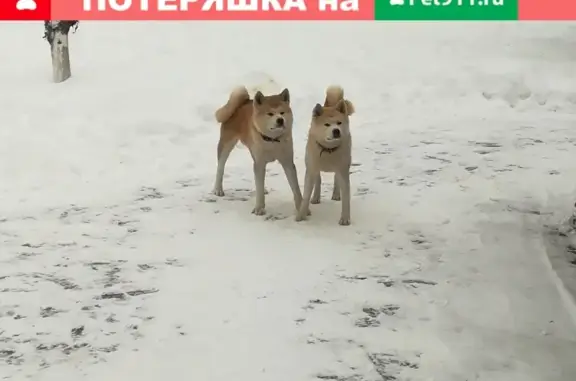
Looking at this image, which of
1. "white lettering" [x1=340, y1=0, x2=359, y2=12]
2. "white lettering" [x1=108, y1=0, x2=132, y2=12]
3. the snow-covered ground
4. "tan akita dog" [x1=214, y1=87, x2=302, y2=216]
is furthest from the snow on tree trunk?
"tan akita dog" [x1=214, y1=87, x2=302, y2=216]

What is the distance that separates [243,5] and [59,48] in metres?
2.28

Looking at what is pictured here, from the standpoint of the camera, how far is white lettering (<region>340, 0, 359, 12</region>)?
8633 millimetres

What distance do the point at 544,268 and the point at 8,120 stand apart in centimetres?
495

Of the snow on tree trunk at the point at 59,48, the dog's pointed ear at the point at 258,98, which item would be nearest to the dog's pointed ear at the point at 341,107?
the dog's pointed ear at the point at 258,98

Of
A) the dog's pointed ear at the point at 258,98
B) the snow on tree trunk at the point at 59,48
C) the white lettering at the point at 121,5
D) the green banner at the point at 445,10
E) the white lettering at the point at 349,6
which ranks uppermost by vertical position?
the white lettering at the point at 121,5

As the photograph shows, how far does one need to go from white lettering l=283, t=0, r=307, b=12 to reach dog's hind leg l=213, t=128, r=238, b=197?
14.1ft

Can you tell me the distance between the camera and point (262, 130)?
3982 millimetres

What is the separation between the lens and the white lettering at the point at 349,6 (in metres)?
8.63

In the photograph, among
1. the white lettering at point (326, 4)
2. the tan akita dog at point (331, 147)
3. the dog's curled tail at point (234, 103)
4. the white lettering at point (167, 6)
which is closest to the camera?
the tan akita dog at point (331, 147)

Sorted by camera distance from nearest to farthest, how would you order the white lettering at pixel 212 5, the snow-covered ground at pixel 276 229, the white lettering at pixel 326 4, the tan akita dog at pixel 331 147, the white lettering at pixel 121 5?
the snow-covered ground at pixel 276 229, the tan akita dog at pixel 331 147, the white lettering at pixel 121 5, the white lettering at pixel 212 5, the white lettering at pixel 326 4

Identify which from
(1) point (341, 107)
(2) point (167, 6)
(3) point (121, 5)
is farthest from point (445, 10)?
(1) point (341, 107)

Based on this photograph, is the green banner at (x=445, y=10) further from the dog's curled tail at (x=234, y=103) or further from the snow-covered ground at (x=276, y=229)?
the dog's curled tail at (x=234, y=103)

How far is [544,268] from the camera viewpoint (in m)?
3.32

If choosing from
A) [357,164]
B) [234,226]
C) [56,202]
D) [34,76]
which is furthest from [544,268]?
[34,76]
